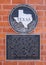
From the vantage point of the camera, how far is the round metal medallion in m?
3.91

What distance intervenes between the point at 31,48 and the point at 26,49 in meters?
0.07

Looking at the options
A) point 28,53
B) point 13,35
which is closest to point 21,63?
point 28,53

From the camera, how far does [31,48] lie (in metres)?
3.95

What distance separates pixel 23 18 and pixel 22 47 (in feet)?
1.34

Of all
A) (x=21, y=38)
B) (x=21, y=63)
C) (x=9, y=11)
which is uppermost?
(x=9, y=11)

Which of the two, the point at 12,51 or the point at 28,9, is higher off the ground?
the point at 28,9

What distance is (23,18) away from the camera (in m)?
3.92

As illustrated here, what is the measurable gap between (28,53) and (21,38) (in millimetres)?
234

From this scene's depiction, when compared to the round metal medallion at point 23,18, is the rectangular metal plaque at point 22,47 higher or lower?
lower

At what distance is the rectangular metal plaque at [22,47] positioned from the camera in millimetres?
3932

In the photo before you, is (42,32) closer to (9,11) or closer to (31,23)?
(31,23)

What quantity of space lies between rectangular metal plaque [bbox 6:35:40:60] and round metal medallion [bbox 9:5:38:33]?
0.11 m

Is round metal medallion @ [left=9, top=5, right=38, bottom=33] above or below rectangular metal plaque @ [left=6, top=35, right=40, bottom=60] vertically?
above

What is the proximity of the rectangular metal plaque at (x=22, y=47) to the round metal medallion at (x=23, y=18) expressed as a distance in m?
0.11
